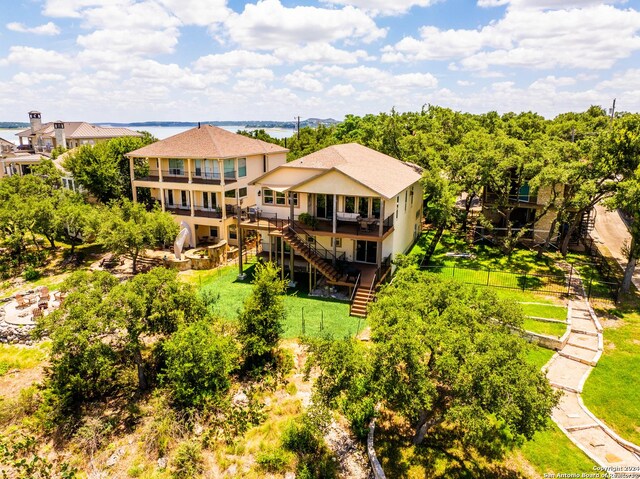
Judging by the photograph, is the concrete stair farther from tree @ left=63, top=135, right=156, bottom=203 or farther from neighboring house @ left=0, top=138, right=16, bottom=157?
neighboring house @ left=0, top=138, right=16, bottom=157

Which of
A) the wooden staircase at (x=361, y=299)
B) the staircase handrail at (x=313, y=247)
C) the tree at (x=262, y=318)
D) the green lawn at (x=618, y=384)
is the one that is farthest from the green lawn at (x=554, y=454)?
the staircase handrail at (x=313, y=247)

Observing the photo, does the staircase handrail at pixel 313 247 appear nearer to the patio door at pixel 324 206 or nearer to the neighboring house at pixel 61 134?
the patio door at pixel 324 206

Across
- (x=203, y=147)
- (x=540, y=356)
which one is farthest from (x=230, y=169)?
(x=540, y=356)

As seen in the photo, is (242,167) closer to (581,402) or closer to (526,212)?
(526,212)

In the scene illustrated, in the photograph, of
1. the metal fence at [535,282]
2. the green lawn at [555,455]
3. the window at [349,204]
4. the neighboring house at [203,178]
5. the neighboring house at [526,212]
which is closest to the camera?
the green lawn at [555,455]

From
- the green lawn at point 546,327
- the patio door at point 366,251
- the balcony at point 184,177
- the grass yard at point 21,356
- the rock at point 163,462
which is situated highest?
the balcony at point 184,177

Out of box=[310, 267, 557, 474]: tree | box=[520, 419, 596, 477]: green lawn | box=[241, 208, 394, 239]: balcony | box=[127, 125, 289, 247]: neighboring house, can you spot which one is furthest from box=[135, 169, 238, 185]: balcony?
box=[520, 419, 596, 477]: green lawn
